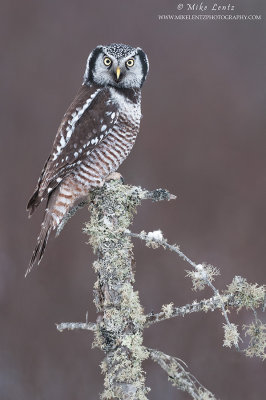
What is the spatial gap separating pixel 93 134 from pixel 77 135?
0.19 ft

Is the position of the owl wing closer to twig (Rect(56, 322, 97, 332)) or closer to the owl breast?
the owl breast

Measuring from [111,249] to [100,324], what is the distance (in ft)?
0.76

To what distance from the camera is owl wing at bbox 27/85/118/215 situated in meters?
1.90

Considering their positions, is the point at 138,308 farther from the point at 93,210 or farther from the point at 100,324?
the point at 93,210

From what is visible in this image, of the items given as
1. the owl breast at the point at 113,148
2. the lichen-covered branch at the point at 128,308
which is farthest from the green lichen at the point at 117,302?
the owl breast at the point at 113,148

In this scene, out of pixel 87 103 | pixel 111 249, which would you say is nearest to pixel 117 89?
pixel 87 103

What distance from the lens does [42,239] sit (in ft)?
6.08

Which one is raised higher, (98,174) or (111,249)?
(98,174)

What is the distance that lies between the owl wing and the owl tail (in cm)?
→ 6

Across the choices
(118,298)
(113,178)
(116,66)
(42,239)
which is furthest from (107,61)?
(118,298)

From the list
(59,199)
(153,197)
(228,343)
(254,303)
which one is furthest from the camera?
(59,199)

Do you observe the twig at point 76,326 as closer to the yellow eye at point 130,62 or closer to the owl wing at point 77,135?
the owl wing at point 77,135

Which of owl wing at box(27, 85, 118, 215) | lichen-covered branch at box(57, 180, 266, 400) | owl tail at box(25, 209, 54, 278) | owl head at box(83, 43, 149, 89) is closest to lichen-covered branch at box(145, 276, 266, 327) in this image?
lichen-covered branch at box(57, 180, 266, 400)

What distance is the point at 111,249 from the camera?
1.78 m
